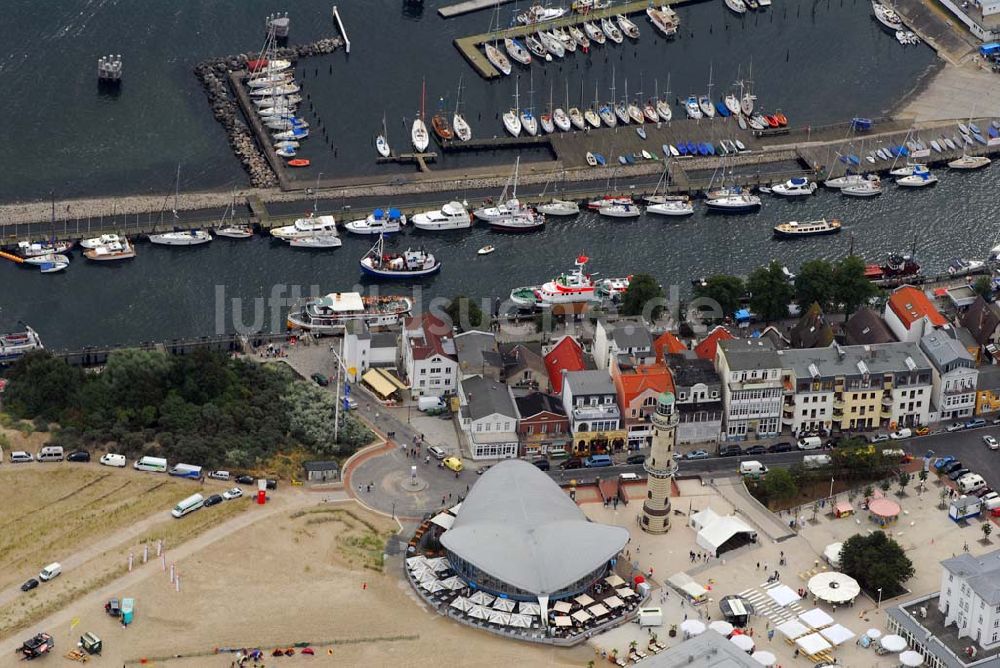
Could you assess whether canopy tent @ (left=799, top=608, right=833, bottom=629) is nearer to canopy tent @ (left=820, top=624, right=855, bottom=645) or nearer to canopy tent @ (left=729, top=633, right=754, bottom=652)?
canopy tent @ (left=820, top=624, right=855, bottom=645)

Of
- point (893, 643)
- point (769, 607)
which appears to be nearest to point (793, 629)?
point (769, 607)

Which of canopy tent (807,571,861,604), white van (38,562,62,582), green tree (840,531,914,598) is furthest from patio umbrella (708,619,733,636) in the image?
white van (38,562,62,582)

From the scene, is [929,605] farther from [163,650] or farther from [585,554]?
[163,650]

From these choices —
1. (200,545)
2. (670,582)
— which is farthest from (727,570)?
(200,545)

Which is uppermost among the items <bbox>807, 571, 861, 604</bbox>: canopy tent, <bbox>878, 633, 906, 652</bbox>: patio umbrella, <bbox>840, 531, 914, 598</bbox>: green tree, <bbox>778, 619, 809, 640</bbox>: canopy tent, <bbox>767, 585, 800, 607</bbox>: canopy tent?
<bbox>840, 531, 914, 598</bbox>: green tree

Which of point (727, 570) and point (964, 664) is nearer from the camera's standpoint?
point (964, 664)

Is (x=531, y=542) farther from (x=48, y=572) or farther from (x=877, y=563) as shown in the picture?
(x=48, y=572)
